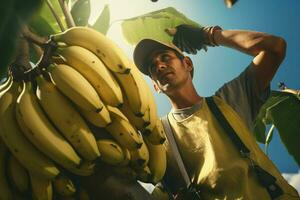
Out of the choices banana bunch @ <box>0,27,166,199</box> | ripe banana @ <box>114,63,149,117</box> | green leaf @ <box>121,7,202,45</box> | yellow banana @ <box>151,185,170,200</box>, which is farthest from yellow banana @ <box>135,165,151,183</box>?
green leaf @ <box>121,7,202,45</box>

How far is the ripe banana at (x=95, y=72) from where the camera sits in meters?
0.64

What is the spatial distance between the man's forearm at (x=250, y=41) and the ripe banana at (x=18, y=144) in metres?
0.81

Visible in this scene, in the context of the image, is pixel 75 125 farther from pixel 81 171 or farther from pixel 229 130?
pixel 229 130

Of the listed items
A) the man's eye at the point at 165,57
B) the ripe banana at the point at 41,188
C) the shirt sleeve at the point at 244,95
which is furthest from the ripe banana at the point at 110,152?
the man's eye at the point at 165,57

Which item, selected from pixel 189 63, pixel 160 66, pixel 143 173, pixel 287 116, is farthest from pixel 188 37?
pixel 143 173

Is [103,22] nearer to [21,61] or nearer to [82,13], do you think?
[82,13]

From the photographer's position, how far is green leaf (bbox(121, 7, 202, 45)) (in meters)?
1.55

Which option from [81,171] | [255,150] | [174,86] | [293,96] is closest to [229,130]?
[255,150]

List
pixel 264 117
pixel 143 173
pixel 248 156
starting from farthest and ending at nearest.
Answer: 1. pixel 264 117
2. pixel 248 156
3. pixel 143 173

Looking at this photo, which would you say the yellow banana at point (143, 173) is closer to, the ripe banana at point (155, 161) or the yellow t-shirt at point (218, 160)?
the ripe banana at point (155, 161)

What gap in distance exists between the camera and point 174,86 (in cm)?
134

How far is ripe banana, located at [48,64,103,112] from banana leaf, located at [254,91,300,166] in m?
1.11

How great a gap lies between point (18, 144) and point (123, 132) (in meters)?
0.18

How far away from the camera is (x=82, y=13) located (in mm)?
1270
